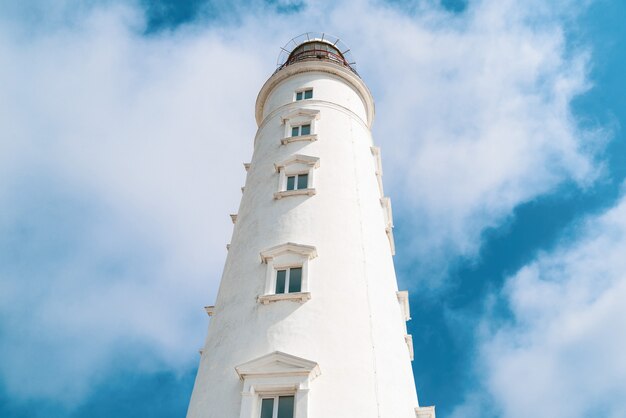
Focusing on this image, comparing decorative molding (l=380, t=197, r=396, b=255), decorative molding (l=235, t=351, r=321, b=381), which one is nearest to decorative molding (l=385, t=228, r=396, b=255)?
decorative molding (l=380, t=197, r=396, b=255)

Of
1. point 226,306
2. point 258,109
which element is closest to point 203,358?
point 226,306

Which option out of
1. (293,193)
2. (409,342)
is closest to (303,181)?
(293,193)

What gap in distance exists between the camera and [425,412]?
17906 mm

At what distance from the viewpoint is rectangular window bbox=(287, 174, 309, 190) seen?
23062 mm

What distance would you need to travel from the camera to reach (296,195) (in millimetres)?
22172

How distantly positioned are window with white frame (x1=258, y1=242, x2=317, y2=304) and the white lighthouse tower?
36 mm

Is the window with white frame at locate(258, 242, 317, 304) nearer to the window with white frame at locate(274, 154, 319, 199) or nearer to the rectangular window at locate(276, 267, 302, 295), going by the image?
the rectangular window at locate(276, 267, 302, 295)

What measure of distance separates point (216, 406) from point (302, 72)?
1998 cm

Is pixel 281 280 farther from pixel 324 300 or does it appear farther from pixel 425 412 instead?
pixel 425 412

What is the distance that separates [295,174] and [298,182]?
0.49 m

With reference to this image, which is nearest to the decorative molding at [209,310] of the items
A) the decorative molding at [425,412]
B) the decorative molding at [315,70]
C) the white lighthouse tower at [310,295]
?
the white lighthouse tower at [310,295]

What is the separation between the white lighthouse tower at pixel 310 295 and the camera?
611 inches

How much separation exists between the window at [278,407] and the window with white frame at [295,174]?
8871 millimetres

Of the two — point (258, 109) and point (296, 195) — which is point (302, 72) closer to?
point (258, 109)
